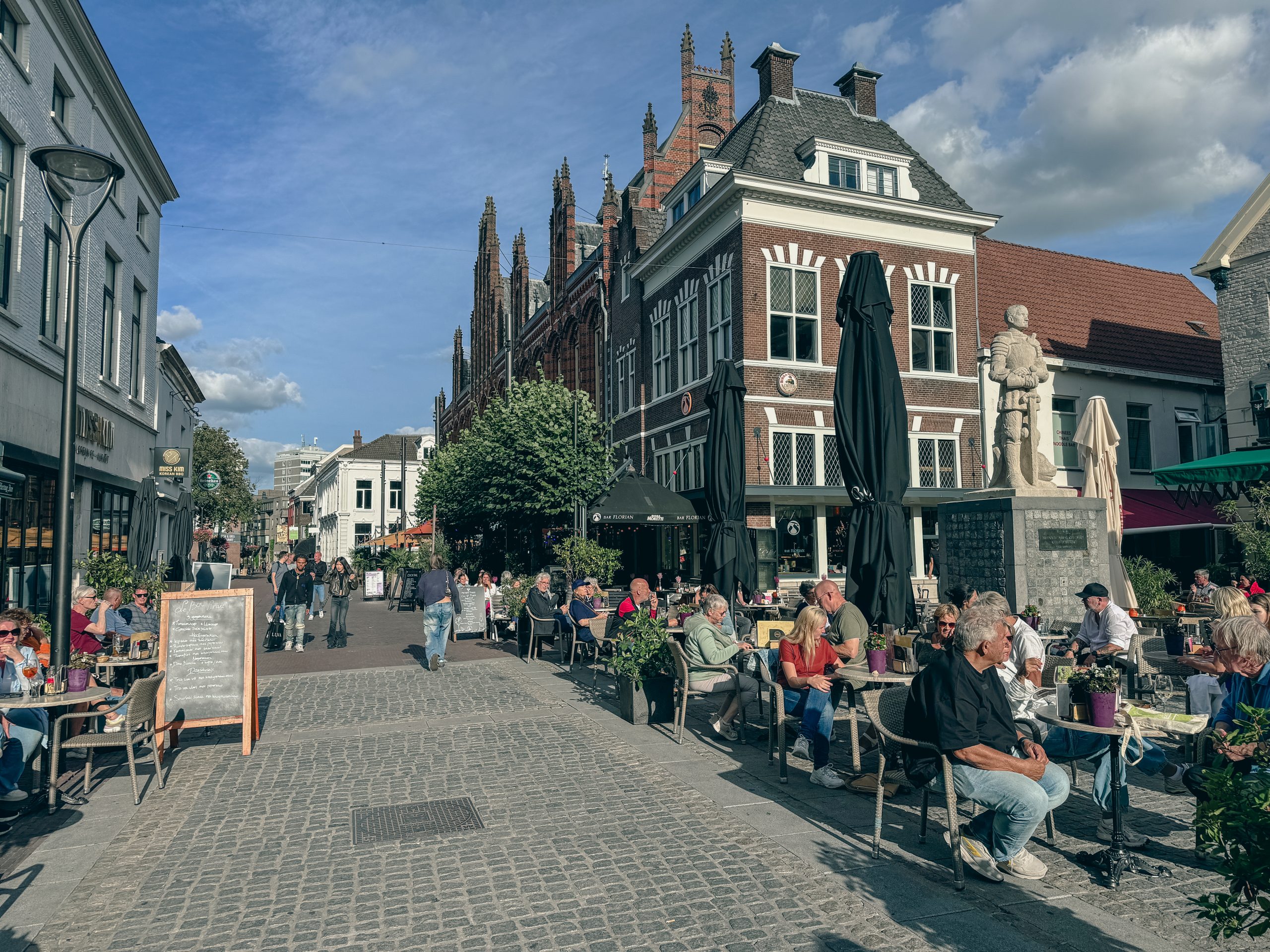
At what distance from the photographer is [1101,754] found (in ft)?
17.3

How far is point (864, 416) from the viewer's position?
8867 mm

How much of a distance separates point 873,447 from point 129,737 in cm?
690

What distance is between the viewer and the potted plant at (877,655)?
7027mm

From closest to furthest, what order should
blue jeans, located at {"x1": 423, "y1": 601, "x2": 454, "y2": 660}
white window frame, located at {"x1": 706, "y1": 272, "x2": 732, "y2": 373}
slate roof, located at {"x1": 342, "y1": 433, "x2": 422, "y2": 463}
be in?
blue jeans, located at {"x1": 423, "y1": 601, "x2": 454, "y2": 660} → white window frame, located at {"x1": 706, "y1": 272, "x2": 732, "y2": 373} → slate roof, located at {"x1": 342, "y1": 433, "x2": 422, "y2": 463}

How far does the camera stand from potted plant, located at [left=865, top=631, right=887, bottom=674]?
703cm

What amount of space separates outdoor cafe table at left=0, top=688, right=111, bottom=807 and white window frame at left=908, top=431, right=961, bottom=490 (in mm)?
19616

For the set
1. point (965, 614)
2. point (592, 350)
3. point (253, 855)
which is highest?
point (592, 350)

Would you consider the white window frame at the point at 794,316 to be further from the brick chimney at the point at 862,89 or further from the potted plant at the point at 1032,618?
the potted plant at the point at 1032,618

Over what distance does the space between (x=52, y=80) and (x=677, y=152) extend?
20.3 m

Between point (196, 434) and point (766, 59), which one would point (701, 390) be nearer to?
point (766, 59)

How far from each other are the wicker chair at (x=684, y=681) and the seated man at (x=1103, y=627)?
3162 mm

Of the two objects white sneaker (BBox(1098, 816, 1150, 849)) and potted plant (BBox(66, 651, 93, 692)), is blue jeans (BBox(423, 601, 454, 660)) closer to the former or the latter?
potted plant (BBox(66, 651, 93, 692))

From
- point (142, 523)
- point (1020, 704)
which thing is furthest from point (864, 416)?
point (142, 523)

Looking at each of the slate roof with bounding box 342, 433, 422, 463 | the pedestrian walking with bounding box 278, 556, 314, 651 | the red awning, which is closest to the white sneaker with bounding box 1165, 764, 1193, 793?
the pedestrian walking with bounding box 278, 556, 314, 651
